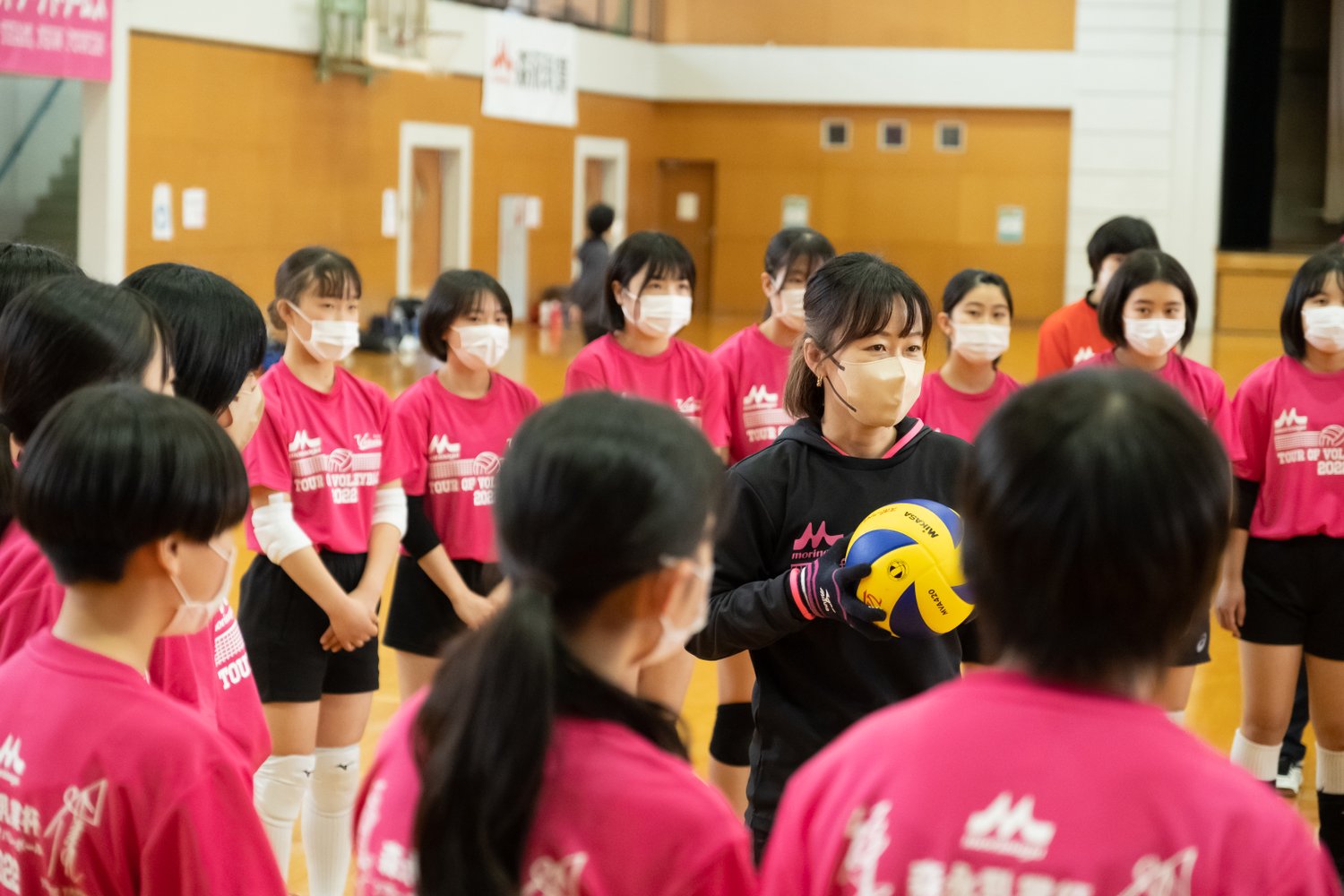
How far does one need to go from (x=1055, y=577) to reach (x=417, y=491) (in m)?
2.97

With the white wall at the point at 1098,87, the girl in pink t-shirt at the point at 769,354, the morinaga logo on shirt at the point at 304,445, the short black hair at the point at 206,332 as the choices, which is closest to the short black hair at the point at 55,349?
the short black hair at the point at 206,332

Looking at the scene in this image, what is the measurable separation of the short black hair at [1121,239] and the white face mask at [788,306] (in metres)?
1.43

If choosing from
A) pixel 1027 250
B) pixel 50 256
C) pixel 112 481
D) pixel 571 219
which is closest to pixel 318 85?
pixel 571 219

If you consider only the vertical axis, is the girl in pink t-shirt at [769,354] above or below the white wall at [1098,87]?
below

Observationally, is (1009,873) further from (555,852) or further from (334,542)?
(334,542)

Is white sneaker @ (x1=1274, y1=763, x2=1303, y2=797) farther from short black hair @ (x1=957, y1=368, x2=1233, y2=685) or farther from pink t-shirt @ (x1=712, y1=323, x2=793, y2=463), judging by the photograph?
short black hair @ (x1=957, y1=368, x2=1233, y2=685)

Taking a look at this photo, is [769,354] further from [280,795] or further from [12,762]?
[12,762]

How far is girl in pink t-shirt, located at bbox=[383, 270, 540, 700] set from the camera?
400 cm

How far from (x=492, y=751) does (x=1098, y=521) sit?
21.6 inches

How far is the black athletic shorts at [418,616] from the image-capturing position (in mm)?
4012

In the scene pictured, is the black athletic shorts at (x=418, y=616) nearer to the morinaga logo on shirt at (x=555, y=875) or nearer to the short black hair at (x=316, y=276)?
the short black hair at (x=316, y=276)

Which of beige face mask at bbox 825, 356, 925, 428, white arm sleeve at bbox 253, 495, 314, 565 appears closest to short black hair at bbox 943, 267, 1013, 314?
beige face mask at bbox 825, 356, 925, 428

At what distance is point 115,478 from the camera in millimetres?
1606

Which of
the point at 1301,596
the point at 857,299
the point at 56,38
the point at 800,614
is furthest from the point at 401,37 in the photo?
the point at 800,614
